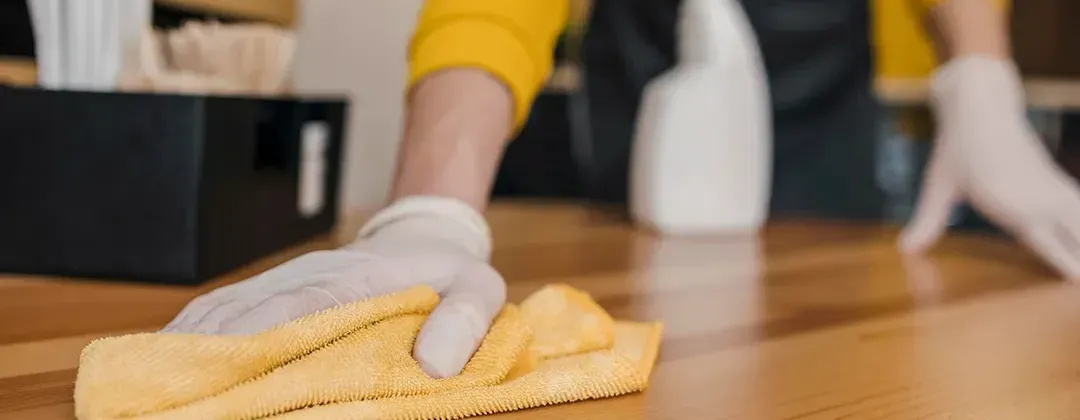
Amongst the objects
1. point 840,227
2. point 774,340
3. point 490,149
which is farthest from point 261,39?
point 840,227

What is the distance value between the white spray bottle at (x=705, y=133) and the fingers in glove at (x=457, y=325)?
70 cm

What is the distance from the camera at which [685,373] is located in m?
0.62

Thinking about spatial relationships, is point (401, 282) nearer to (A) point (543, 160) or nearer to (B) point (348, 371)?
(B) point (348, 371)

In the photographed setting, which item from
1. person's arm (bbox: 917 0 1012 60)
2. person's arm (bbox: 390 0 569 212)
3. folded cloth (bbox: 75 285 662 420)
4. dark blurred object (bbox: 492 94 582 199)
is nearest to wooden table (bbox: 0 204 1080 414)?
folded cloth (bbox: 75 285 662 420)

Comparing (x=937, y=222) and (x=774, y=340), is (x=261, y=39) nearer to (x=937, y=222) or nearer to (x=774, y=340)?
(x=774, y=340)

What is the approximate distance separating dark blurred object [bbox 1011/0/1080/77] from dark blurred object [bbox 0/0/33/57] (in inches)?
51.8

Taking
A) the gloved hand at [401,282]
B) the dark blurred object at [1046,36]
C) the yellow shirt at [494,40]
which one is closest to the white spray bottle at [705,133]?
the yellow shirt at [494,40]

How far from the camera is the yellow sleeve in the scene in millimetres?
861

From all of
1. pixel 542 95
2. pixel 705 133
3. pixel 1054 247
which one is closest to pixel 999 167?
pixel 1054 247

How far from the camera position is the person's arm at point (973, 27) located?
3.77 ft

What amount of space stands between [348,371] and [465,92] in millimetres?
383

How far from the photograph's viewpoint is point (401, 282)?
0.64m

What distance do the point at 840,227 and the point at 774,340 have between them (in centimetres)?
78

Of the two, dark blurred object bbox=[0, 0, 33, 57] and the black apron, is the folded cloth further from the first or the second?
the black apron
